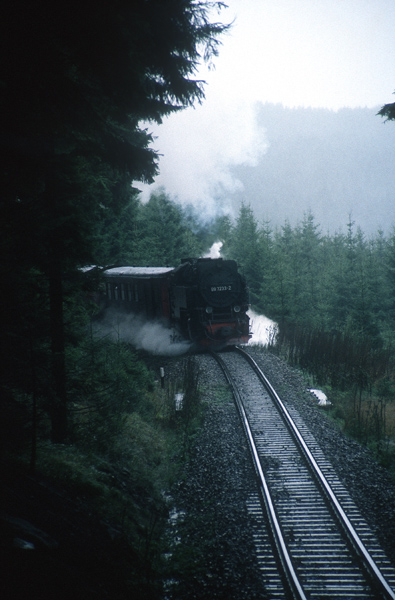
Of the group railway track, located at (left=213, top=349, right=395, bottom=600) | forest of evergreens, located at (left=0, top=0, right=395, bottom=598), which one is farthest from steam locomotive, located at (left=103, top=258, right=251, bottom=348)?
railway track, located at (left=213, top=349, right=395, bottom=600)

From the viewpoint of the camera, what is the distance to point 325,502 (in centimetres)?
619

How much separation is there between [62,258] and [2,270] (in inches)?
70.2

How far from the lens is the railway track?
460 centimetres

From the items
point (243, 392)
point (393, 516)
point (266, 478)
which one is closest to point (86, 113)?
point (266, 478)

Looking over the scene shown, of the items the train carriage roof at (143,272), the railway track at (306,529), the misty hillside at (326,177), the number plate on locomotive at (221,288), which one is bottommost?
the railway track at (306,529)

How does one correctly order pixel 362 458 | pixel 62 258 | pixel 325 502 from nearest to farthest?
pixel 62 258
pixel 325 502
pixel 362 458

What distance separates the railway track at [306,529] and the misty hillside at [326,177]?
128m

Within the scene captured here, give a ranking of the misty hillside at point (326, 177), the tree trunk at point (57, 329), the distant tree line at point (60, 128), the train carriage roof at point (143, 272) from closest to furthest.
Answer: the distant tree line at point (60, 128) < the tree trunk at point (57, 329) < the train carriage roof at point (143, 272) < the misty hillside at point (326, 177)

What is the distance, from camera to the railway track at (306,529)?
4602 mm

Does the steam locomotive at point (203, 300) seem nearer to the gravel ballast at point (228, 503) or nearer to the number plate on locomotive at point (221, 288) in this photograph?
the number plate on locomotive at point (221, 288)

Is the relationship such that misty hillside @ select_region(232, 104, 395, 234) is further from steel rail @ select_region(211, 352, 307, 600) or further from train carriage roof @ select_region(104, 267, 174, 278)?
steel rail @ select_region(211, 352, 307, 600)

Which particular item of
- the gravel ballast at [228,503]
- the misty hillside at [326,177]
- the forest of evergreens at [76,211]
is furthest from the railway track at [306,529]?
the misty hillside at [326,177]

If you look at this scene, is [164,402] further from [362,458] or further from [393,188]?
[393,188]

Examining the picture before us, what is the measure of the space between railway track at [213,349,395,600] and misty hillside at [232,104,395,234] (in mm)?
127860
